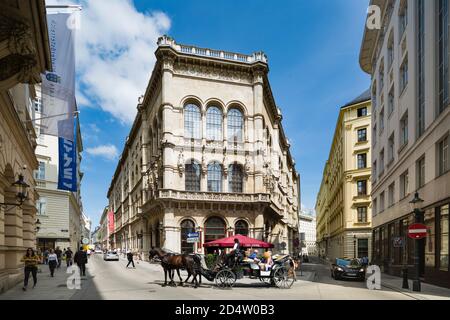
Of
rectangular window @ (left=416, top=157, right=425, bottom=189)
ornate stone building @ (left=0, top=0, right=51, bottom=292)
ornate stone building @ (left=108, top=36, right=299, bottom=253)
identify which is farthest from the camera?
ornate stone building @ (left=108, top=36, right=299, bottom=253)

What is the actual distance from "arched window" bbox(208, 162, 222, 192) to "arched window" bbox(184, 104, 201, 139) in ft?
11.2

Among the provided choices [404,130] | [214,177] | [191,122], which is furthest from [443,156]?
[191,122]

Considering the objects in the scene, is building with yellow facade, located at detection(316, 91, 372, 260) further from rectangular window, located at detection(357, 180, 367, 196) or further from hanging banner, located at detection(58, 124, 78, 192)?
hanging banner, located at detection(58, 124, 78, 192)

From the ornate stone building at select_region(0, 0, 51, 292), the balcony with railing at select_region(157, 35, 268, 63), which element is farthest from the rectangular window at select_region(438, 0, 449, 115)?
the balcony with railing at select_region(157, 35, 268, 63)

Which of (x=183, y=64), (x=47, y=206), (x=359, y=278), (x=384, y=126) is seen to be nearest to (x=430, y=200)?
(x=359, y=278)

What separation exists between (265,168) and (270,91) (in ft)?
34.4

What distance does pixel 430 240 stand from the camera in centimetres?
1992

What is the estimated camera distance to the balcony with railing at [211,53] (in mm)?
39513

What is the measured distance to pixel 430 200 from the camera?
1984 cm

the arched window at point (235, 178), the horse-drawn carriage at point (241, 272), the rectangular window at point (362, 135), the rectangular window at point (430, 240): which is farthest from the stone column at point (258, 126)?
the horse-drawn carriage at point (241, 272)

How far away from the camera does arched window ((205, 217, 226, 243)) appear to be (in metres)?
39.8

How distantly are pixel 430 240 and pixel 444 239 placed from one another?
2.13 m

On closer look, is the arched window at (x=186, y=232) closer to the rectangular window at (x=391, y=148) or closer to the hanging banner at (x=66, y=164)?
the hanging banner at (x=66, y=164)

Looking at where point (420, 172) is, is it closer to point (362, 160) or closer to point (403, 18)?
point (403, 18)
